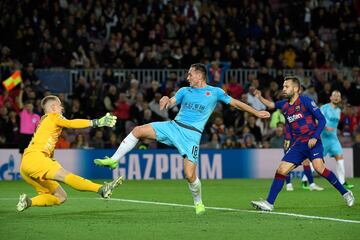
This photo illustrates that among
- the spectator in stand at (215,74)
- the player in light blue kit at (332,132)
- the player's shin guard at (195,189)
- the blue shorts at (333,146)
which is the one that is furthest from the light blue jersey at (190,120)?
the spectator in stand at (215,74)

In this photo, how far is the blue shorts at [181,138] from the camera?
12.8 m

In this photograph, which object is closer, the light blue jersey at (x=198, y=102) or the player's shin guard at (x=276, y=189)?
the light blue jersey at (x=198, y=102)

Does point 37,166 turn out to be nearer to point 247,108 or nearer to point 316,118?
point 247,108

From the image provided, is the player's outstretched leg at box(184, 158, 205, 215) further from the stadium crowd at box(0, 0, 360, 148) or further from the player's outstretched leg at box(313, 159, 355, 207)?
the stadium crowd at box(0, 0, 360, 148)

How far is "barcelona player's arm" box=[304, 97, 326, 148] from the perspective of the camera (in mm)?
13580

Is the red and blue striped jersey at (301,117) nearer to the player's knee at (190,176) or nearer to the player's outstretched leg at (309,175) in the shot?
the player's knee at (190,176)

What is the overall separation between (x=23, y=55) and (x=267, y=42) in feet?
27.2

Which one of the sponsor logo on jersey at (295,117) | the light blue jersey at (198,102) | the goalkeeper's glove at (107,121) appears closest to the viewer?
the goalkeeper's glove at (107,121)

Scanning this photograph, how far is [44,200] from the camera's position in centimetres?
1259

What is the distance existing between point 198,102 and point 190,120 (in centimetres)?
30

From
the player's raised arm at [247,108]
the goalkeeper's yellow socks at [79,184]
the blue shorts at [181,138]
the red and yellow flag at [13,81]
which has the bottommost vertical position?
the goalkeeper's yellow socks at [79,184]

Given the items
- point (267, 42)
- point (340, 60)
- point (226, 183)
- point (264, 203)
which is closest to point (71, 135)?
point (226, 183)

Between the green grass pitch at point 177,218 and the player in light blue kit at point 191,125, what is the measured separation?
88cm

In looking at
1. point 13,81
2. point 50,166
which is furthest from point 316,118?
point 13,81
